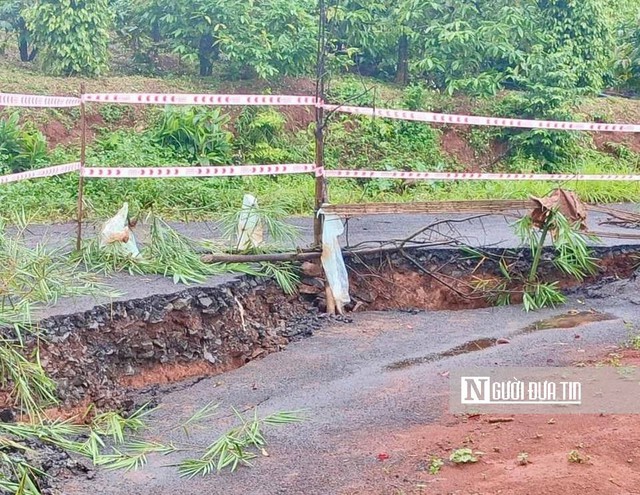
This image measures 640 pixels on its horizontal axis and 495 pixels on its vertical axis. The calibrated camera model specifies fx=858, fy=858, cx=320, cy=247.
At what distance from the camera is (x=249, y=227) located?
24.7 ft

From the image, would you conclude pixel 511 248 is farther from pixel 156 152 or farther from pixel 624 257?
pixel 156 152

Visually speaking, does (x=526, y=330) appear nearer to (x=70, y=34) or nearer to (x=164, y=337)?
(x=164, y=337)

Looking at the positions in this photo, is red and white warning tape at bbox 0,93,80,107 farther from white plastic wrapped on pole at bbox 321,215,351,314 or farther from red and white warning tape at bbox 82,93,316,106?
white plastic wrapped on pole at bbox 321,215,351,314

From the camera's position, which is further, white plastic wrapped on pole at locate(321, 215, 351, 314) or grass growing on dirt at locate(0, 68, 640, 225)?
grass growing on dirt at locate(0, 68, 640, 225)

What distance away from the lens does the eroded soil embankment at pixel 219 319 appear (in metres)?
5.71

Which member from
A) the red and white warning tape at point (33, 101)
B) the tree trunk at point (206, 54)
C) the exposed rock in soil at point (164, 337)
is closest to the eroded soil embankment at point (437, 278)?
the exposed rock in soil at point (164, 337)

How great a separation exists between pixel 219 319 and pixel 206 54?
8.83 meters

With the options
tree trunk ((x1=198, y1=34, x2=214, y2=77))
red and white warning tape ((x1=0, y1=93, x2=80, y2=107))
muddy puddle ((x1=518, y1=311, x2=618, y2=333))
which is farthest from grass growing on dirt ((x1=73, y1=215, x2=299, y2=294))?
tree trunk ((x1=198, y1=34, x2=214, y2=77))

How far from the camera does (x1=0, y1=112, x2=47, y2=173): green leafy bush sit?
1080cm

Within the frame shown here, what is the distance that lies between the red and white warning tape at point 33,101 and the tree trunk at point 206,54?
658 cm

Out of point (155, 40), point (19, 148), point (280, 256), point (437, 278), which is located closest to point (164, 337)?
point (280, 256)

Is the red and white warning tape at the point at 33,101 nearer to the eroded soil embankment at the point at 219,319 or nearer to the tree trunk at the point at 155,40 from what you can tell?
the eroded soil embankment at the point at 219,319

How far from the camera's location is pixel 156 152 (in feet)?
37.7

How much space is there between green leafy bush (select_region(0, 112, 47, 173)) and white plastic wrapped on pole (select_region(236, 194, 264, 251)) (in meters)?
4.44
